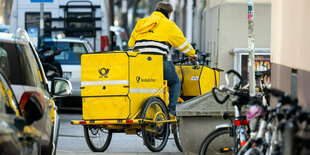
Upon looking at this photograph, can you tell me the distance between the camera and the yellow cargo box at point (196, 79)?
10.9 m

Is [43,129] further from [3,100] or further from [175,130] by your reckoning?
[175,130]

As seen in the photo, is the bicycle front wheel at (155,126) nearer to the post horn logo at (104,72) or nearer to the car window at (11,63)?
the post horn logo at (104,72)

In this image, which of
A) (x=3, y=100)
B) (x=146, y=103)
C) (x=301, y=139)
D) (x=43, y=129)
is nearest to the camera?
(x=301, y=139)

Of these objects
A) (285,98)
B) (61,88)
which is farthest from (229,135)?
(285,98)

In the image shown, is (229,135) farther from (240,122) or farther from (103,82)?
(103,82)

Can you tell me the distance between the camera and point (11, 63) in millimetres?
7195

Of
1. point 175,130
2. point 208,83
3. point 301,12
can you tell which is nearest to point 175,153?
point 175,130

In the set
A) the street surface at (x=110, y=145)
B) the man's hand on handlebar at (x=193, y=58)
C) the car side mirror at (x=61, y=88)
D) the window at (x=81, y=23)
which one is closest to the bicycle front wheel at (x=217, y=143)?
the car side mirror at (x=61, y=88)

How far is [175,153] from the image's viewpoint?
1030cm

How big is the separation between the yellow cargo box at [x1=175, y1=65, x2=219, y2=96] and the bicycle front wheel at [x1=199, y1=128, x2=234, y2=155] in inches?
122

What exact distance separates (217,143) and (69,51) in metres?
9.96

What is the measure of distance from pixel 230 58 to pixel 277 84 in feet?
32.4

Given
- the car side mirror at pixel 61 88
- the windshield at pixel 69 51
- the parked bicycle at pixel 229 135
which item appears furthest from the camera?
the windshield at pixel 69 51

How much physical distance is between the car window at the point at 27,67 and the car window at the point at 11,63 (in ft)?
0.14
